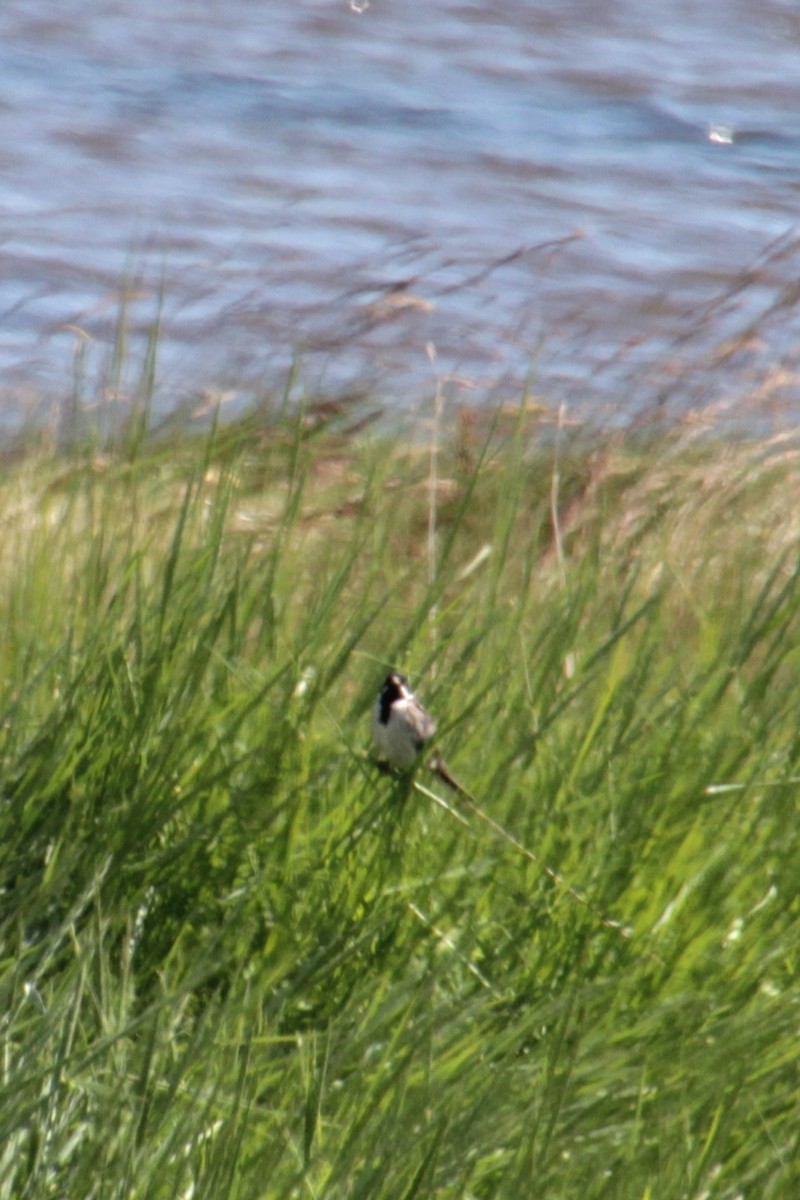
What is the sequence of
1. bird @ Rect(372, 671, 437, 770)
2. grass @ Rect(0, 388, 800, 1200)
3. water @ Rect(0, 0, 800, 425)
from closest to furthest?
grass @ Rect(0, 388, 800, 1200)
bird @ Rect(372, 671, 437, 770)
water @ Rect(0, 0, 800, 425)

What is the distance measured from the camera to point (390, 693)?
2748 millimetres

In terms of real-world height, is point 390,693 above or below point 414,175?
above

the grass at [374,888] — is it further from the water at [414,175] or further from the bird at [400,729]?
the water at [414,175]

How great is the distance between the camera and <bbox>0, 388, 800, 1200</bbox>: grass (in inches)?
81.8

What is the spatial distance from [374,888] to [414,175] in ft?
25.0

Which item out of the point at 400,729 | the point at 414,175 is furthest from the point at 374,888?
the point at 414,175

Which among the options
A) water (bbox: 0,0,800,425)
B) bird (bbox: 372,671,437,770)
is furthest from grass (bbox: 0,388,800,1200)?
water (bbox: 0,0,800,425)

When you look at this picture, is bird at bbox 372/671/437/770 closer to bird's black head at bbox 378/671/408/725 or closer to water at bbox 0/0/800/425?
bird's black head at bbox 378/671/408/725

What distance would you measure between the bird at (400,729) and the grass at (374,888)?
47 millimetres

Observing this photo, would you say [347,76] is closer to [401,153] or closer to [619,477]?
[401,153]

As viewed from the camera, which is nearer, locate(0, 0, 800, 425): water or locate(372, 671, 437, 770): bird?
locate(372, 671, 437, 770): bird

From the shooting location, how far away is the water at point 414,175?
713cm

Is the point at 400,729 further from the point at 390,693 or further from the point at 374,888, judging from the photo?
the point at 374,888

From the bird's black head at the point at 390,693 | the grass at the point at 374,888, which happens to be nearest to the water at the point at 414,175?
the grass at the point at 374,888
